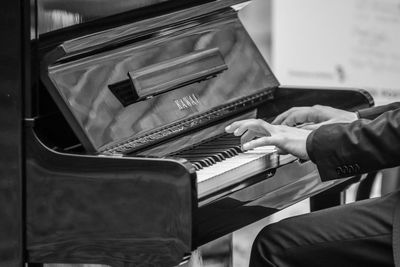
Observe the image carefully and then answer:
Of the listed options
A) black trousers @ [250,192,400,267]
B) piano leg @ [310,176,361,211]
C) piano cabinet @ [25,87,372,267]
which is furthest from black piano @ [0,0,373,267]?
piano leg @ [310,176,361,211]

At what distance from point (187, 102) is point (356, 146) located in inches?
24.4

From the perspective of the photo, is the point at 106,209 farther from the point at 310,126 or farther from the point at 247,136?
the point at 310,126

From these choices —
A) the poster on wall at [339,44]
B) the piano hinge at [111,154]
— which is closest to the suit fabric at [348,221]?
the piano hinge at [111,154]

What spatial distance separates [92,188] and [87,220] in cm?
8

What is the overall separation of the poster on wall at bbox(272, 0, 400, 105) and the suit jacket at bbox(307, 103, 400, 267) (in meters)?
2.63

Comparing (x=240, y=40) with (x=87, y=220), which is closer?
(x=87, y=220)

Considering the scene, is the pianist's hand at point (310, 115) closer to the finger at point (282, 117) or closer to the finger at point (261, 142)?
the finger at point (282, 117)

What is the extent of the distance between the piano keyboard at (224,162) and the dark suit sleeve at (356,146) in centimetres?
17

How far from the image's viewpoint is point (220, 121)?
286cm

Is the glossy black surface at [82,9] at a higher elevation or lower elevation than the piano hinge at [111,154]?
higher

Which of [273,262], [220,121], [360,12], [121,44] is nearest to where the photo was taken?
[273,262]

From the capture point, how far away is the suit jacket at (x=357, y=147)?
2324 mm

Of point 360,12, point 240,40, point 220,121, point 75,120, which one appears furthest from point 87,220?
point 360,12

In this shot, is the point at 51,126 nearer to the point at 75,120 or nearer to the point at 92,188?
the point at 75,120
